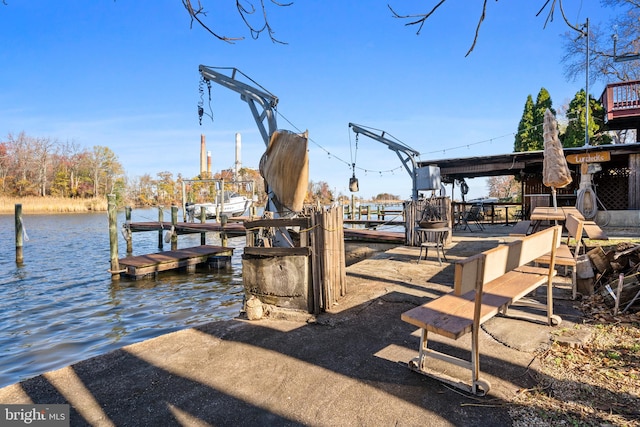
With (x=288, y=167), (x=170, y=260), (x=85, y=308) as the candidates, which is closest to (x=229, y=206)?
(x=170, y=260)

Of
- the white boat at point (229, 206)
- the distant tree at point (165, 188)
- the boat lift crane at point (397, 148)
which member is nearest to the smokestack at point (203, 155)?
the distant tree at point (165, 188)

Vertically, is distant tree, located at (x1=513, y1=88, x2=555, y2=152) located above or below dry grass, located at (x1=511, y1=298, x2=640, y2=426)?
above

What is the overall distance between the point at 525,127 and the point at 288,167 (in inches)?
1387

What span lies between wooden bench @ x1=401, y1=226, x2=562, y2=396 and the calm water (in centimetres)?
505

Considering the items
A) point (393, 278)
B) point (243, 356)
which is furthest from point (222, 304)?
point (243, 356)

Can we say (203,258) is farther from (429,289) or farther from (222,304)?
(429,289)

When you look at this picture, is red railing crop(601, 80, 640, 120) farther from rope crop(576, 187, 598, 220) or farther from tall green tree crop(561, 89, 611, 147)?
tall green tree crop(561, 89, 611, 147)

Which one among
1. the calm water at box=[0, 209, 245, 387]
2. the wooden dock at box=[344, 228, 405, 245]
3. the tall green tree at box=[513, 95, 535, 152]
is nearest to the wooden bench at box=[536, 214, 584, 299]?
the calm water at box=[0, 209, 245, 387]

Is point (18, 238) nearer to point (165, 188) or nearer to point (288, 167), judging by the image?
point (288, 167)

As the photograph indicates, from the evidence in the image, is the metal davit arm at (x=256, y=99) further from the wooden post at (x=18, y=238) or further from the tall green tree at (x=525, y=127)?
the tall green tree at (x=525, y=127)

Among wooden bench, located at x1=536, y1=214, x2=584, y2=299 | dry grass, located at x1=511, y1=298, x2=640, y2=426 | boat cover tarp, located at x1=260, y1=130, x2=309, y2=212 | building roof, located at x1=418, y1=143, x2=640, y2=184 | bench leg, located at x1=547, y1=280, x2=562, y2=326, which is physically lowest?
dry grass, located at x1=511, y1=298, x2=640, y2=426

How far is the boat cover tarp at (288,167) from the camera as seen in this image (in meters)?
5.06

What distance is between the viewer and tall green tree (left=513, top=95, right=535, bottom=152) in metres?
32.0

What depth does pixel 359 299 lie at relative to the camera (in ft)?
15.7
